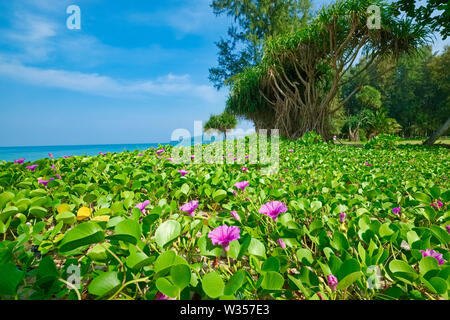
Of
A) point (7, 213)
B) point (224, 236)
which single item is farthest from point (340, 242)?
point (7, 213)

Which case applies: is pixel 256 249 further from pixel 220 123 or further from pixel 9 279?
pixel 220 123

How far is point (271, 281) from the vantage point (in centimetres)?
54

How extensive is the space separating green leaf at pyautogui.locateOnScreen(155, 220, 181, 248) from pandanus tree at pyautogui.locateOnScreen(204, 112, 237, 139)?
33.3 meters

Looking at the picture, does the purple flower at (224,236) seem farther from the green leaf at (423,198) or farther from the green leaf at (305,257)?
the green leaf at (423,198)

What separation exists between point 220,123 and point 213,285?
3468cm

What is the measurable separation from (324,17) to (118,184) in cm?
912

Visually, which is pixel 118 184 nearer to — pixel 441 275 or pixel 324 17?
pixel 441 275

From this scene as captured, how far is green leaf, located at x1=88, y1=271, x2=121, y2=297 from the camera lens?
19.2 inches

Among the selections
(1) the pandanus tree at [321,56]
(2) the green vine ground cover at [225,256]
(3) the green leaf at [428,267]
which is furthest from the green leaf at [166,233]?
(1) the pandanus tree at [321,56]

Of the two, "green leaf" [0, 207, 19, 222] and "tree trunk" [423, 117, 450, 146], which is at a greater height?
"tree trunk" [423, 117, 450, 146]

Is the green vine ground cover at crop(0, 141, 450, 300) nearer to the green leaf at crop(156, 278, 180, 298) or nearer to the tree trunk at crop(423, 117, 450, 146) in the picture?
the green leaf at crop(156, 278, 180, 298)

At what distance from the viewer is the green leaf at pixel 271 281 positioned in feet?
1.73

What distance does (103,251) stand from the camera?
667 millimetres

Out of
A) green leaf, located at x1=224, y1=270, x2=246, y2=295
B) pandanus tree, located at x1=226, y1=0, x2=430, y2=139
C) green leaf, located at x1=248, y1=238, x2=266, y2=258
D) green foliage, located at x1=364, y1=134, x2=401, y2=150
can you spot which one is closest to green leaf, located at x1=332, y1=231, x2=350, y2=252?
green leaf, located at x1=248, y1=238, x2=266, y2=258
